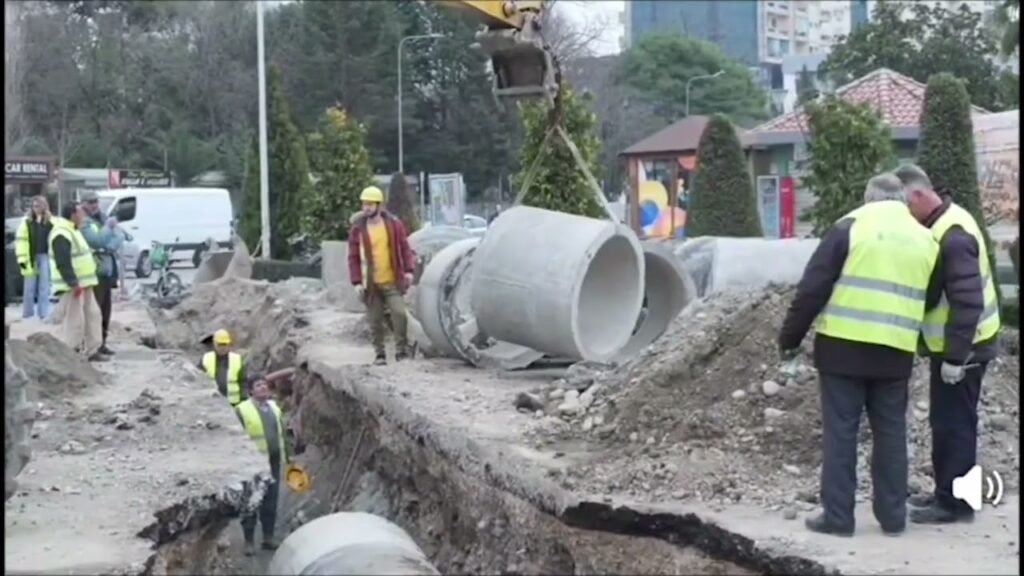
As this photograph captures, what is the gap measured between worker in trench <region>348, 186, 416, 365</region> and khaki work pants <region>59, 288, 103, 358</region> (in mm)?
2682

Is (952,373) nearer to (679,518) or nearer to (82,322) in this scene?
(679,518)

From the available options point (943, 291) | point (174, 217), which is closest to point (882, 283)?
point (943, 291)

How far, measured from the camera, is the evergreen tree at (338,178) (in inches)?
989

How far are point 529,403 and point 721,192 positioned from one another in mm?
12551

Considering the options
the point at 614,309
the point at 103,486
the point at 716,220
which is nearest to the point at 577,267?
the point at 614,309

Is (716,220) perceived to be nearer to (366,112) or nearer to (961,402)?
(961,402)

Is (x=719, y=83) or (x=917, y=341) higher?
(x=719, y=83)

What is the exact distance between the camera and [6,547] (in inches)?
278

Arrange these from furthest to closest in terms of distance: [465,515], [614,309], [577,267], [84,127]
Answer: [84,127] → [614,309] → [577,267] → [465,515]

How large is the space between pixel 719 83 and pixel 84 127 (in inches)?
1195

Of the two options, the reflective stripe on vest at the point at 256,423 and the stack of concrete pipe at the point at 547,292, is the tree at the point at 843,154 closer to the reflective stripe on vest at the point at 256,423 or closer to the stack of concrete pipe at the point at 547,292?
the stack of concrete pipe at the point at 547,292

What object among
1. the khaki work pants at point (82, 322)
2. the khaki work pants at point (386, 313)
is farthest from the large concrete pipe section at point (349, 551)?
the khaki work pants at point (82, 322)

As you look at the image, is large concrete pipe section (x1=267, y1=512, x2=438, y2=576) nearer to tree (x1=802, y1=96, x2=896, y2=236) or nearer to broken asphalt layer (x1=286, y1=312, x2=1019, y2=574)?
broken asphalt layer (x1=286, y1=312, x2=1019, y2=574)

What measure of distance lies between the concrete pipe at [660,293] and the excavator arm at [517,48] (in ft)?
8.67
